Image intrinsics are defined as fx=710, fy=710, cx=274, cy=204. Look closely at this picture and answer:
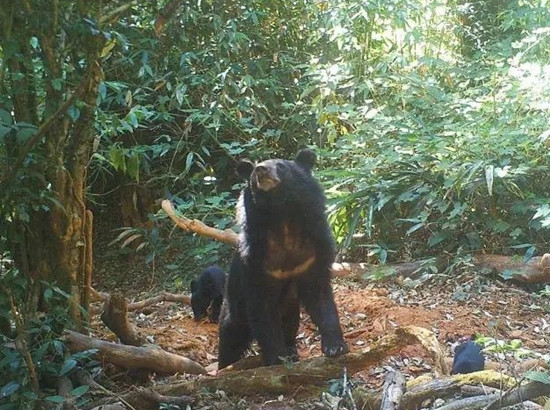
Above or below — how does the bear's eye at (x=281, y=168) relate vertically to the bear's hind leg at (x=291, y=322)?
above

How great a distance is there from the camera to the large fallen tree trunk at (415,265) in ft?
17.0

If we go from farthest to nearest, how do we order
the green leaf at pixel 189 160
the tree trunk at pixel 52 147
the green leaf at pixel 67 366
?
1. the green leaf at pixel 189 160
2. the green leaf at pixel 67 366
3. the tree trunk at pixel 52 147

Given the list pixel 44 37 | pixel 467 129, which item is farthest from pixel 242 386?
pixel 467 129

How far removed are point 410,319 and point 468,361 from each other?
142 centimetres

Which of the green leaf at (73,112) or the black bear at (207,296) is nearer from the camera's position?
the green leaf at (73,112)

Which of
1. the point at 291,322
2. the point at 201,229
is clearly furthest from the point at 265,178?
the point at 201,229

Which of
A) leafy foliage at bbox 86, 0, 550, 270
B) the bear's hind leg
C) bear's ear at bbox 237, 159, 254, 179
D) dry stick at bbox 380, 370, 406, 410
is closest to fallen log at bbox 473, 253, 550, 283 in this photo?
leafy foliage at bbox 86, 0, 550, 270

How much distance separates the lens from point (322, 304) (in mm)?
3857

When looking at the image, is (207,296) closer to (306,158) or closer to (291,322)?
(291,322)

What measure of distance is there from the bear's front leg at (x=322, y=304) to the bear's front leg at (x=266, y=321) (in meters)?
0.17

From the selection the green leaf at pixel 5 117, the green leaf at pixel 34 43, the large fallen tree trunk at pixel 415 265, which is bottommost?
the large fallen tree trunk at pixel 415 265

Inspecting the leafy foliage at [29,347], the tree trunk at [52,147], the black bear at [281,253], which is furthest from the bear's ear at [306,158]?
the leafy foliage at [29,347]

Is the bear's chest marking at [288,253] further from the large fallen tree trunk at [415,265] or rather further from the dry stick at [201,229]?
the dry stick at [201,229]

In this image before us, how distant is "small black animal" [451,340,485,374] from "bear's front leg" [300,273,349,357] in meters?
0.66
